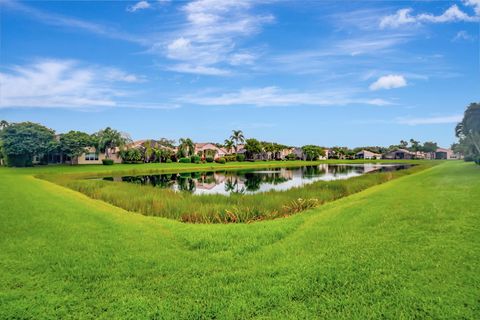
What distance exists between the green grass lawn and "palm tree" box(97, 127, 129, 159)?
196 feet

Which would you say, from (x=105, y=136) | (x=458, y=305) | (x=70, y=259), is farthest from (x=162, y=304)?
(x=105, y=136)

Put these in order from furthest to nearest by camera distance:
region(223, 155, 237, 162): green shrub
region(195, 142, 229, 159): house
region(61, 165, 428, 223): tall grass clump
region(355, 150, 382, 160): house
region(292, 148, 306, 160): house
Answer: region(355, 150, 382, 160): house → region(292, 148, 306, 160): house → region(195, 142, 229, 159): house → region(223, 155, 237, 162): green shrub → region(61, 165, 428, 223): tall grass clump

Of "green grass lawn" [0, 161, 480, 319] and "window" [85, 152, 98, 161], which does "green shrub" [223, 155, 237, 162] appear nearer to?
"window" [85, 152, 98, 161]

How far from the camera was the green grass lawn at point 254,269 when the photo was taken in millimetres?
5125

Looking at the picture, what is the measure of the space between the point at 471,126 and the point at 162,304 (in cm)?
4381

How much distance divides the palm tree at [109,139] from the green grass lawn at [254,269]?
5981 cm

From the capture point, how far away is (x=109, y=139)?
6700 cm

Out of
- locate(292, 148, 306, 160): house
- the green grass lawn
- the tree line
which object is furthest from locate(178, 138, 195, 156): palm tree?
the green grass lawn

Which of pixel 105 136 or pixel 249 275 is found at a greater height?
pixel 105 136

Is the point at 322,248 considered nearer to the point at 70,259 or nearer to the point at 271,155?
the point at 70,259

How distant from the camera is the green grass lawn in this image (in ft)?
16.8

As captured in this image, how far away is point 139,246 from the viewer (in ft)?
27.1

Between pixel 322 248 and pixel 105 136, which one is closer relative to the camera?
pixel 322 248

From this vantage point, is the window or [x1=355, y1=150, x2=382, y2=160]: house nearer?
the window
